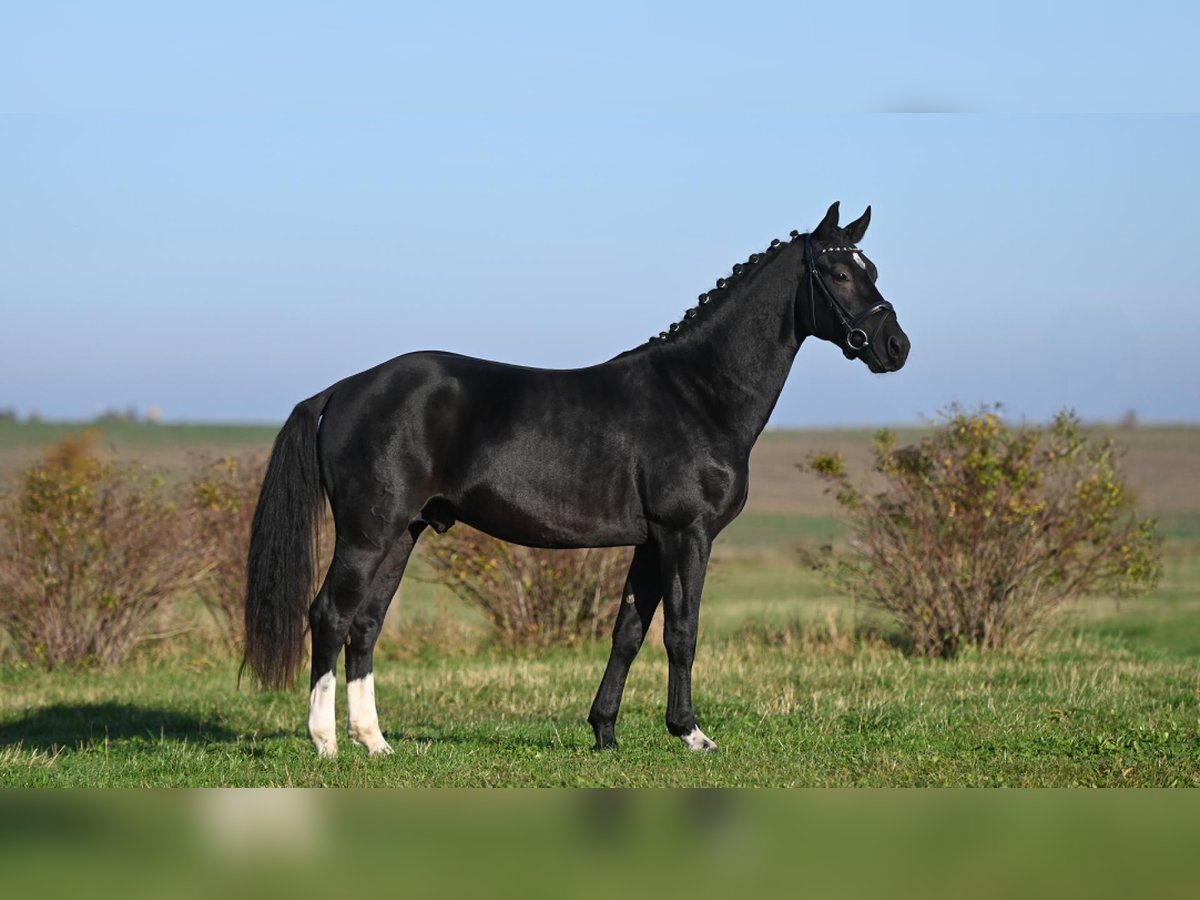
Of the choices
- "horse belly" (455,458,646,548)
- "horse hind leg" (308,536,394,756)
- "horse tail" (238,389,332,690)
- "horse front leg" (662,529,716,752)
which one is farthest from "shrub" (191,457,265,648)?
"horse front leg" (662,529,716,752)

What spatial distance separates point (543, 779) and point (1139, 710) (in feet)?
14.8

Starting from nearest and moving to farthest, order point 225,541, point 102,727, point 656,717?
point 656,717 < point 102,727 < point 225,541

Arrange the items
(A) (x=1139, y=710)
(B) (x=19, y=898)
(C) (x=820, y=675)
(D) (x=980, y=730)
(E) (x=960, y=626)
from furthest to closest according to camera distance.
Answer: (E) (x=960, y=626) → (C) (x=820, y=675) → (A) (x=1139, y=710) → (D) (x=980, y=730) → (B) (x=19, y=898)

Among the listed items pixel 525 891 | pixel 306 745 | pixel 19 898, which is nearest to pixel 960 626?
→ pixel 306 745

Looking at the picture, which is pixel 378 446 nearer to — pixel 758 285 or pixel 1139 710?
pixel 758 285

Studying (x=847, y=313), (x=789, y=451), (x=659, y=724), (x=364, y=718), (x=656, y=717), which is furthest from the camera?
(x=789, y=451)

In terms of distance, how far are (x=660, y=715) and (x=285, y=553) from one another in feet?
9.67

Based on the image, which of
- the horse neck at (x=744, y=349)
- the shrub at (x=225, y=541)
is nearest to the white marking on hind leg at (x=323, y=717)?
the horse neck at (x=744, y=349)

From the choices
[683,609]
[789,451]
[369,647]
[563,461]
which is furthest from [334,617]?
[789,451]

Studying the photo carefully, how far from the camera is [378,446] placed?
741 cm

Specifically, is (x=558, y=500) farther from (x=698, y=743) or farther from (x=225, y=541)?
(x=225, y=541)

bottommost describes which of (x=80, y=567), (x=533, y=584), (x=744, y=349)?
(x=533, y=584)

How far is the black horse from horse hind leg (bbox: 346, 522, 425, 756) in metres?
0.01

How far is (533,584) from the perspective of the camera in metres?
13.8
